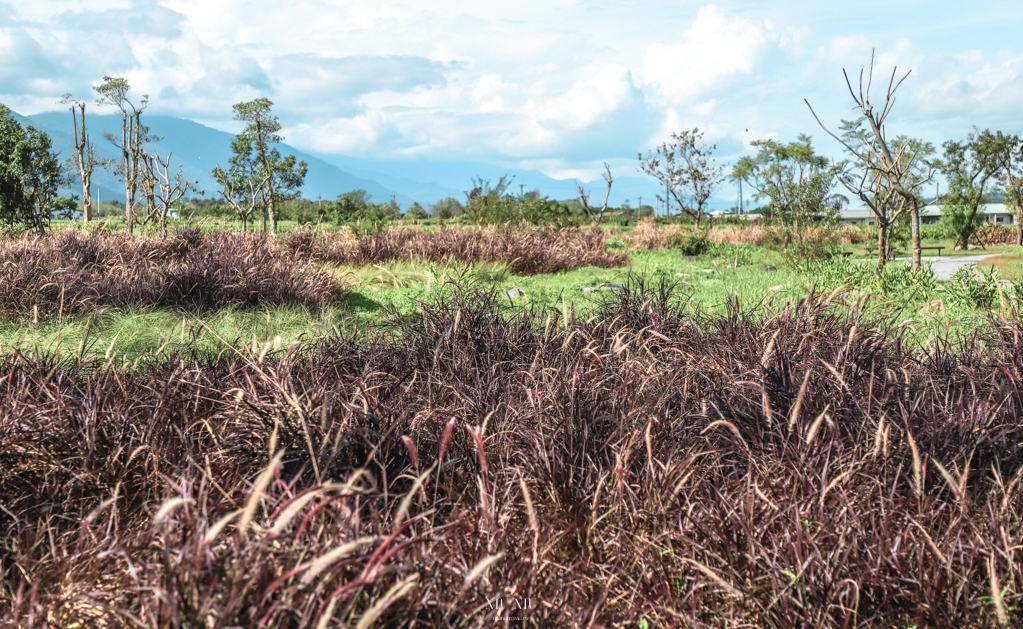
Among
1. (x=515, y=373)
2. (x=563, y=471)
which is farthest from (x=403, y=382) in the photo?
(x=563, y=471)

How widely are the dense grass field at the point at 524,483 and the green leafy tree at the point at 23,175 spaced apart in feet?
53.4

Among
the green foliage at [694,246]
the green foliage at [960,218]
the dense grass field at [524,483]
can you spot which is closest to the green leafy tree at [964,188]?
the green foliage at [960,218]

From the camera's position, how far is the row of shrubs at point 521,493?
6.89 ft

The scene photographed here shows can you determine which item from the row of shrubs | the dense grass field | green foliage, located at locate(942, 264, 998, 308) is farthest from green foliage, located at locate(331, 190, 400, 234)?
the row of shrubs

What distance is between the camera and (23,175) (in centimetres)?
1891

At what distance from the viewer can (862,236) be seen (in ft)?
109

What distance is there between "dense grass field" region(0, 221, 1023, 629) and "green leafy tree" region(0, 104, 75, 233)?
16269mm

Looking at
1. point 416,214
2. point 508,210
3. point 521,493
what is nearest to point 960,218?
point 508,210

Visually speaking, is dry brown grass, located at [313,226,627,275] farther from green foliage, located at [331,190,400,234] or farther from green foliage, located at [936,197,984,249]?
green foliage, located at [936,197,984,249]

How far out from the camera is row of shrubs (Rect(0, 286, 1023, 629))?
2.10 m

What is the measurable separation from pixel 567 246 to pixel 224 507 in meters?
13.4

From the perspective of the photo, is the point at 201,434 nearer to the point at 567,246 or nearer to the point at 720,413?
the point at 720,413

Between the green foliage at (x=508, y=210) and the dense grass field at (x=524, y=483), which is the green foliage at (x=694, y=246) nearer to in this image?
the green foliage at (x=508, y=210)

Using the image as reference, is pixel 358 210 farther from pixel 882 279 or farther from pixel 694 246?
pixel 882 279
